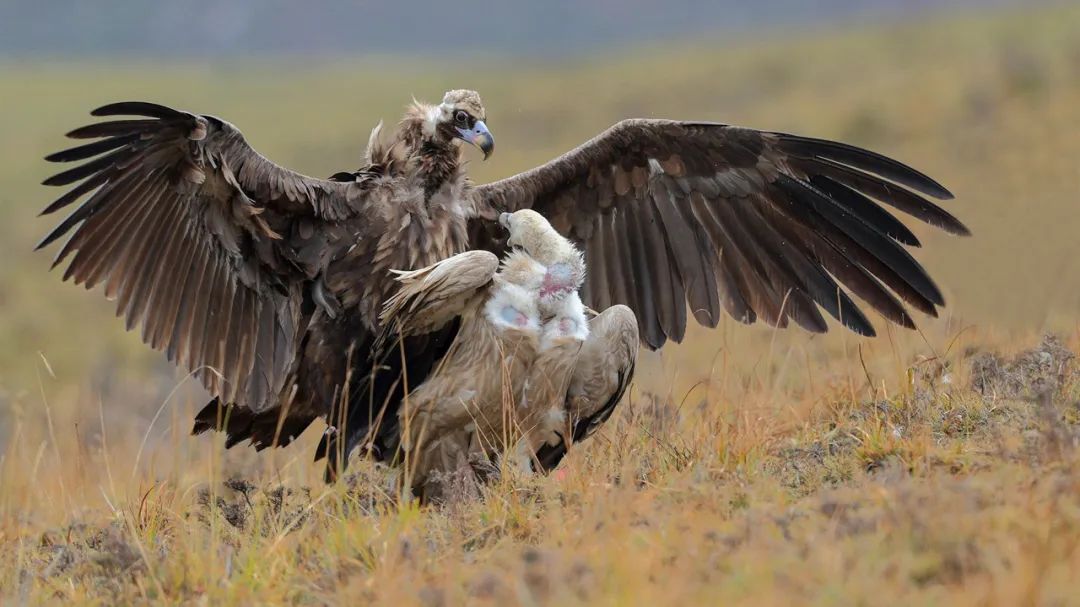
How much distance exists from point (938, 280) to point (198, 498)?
6486 millimetres

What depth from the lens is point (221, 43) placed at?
389 feet

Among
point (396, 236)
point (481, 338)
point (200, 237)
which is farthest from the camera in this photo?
point (396, 236)

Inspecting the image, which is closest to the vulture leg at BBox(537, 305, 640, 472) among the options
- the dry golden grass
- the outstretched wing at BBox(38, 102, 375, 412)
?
the dry golden grass

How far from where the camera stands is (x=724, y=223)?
6.85m

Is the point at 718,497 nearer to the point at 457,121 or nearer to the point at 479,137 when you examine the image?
the point at 479,137

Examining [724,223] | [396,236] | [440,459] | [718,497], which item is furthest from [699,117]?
[718,497]

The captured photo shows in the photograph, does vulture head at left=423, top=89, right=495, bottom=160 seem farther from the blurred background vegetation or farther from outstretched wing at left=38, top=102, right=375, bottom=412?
outstretched wing at left=38, top=102, right=375, bottom=412

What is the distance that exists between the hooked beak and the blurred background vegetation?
1.09ft

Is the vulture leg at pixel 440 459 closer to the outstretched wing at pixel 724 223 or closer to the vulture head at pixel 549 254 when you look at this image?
the vulture head at pixel 549 254

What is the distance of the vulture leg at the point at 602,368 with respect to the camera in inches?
231

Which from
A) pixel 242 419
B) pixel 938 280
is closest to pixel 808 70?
pixel 938 280

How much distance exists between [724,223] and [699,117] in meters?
26.9

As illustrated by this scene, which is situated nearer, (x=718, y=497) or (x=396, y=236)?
(x=718, y=497)

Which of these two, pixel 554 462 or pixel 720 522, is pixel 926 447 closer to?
pixel 720 522
